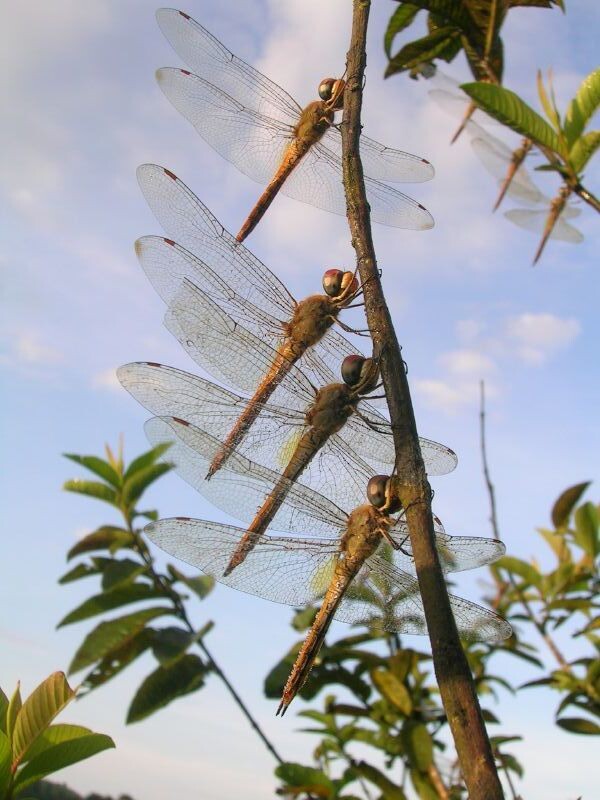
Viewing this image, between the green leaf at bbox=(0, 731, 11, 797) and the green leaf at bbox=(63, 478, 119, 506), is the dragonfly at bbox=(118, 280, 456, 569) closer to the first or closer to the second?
the green leaf at bbox=(0, 731, 11, 797)

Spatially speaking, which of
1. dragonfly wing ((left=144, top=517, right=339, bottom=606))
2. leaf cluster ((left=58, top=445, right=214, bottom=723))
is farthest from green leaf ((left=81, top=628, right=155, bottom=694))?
dragonfly wing ((left=144, top=517, right=339, bottom=606))

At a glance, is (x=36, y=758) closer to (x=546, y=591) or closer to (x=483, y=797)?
(x=483, y=797)

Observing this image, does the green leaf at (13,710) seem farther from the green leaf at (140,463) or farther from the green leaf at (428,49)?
the green leaf at (428,49)

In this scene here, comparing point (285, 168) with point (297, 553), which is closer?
point (297, 553)

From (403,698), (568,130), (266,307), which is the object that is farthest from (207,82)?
(403,698)

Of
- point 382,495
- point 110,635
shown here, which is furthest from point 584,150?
point 110,635

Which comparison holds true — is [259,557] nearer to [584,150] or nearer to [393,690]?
[393,690]

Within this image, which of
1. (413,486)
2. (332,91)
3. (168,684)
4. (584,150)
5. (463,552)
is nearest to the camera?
(413,486)
